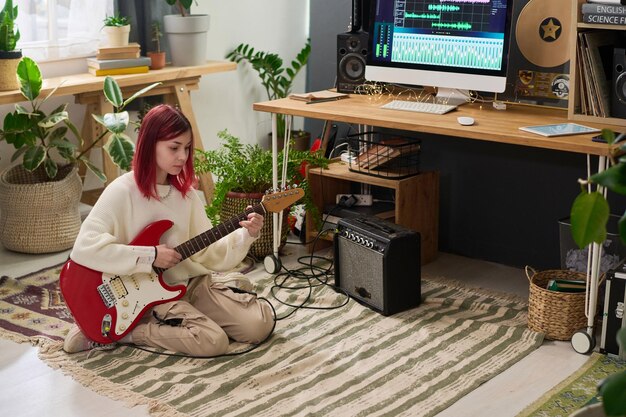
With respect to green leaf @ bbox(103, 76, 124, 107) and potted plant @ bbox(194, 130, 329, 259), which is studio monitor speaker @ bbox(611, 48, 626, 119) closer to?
potted plant @ bbox(194, 130, 329, 259)

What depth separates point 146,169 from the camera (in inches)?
114

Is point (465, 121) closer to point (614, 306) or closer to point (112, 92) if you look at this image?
point (614, 306)

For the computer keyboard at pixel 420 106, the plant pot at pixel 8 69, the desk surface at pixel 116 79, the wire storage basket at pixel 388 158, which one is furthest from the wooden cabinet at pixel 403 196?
the plant pot at pixel 8 69

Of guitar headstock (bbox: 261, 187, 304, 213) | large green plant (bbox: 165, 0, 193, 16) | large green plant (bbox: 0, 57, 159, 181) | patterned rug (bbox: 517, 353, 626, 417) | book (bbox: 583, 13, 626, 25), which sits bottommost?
patterned rug (bbox: 517, 353, 626, 417)

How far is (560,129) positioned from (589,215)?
1.58 meters

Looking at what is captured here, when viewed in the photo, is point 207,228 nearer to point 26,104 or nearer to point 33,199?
point 33,199

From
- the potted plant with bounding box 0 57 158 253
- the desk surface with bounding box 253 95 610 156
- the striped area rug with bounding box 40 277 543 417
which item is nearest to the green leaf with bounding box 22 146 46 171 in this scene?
the potted plant with bounding box 0 57 158 253

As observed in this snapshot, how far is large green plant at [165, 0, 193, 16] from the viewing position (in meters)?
4.25

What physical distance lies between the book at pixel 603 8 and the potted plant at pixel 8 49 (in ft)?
7.54

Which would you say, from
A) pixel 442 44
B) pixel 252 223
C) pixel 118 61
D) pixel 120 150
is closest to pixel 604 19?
pixel 442 44

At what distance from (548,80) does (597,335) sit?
101 cm

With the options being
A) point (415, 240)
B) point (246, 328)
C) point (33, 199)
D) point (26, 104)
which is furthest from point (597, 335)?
point (26, 104)

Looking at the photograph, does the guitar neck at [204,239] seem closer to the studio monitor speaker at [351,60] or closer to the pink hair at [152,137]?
the pink hair at [152,137]

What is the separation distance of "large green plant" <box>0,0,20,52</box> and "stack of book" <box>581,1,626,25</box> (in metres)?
2.30
